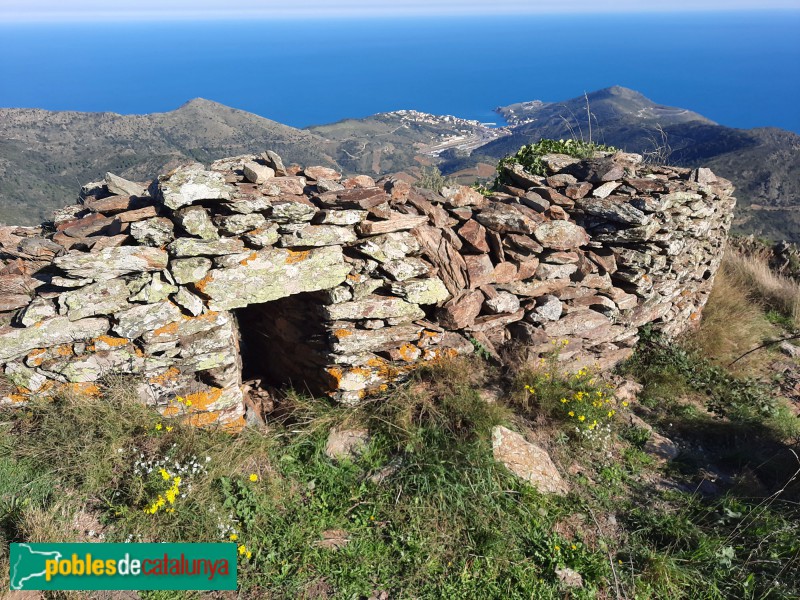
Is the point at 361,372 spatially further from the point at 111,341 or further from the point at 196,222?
the point at 111,341

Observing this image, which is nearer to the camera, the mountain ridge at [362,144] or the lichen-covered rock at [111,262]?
the lichen-covered rock at [111,262]

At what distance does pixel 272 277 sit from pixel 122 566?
2.72 m

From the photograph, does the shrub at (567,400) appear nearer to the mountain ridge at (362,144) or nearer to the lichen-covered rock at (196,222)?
the lichen-covered rock at (196,222)

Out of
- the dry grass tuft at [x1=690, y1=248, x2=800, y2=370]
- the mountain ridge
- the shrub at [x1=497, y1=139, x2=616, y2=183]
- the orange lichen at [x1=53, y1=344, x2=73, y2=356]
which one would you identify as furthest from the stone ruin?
the mountain ridge

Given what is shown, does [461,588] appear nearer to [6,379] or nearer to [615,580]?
[615,580]

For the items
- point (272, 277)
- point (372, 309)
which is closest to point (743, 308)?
point (372, 309)

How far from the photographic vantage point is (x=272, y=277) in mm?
4770

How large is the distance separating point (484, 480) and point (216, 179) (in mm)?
3844

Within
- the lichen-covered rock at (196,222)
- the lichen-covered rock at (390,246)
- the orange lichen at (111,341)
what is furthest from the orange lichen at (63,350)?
the lichen-covered rock at (390,246)

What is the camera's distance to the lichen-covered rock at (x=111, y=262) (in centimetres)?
410

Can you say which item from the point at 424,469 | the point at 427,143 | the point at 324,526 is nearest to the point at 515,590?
the point at 424,469

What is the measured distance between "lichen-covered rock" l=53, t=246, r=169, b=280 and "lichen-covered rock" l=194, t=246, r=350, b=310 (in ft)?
1.48

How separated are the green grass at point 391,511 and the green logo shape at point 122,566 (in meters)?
0.09

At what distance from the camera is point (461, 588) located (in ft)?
12.1
